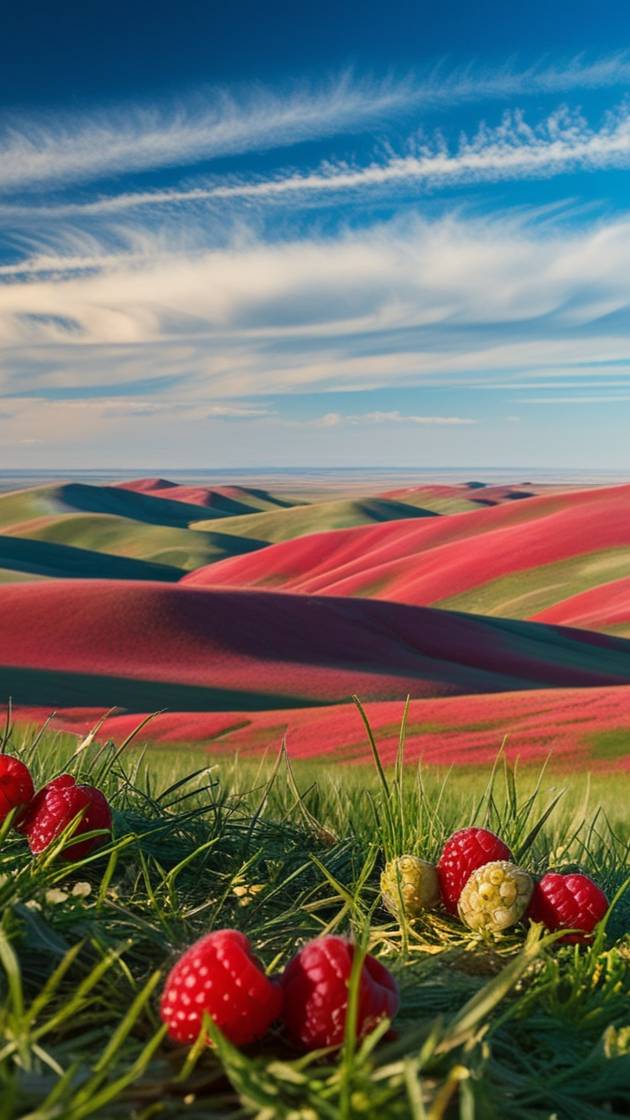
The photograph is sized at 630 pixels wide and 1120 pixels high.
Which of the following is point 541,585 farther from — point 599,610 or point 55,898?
point 55,898

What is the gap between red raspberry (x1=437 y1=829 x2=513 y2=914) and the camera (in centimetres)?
257

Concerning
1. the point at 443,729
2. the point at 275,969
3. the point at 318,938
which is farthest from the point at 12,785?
the point at 443,729

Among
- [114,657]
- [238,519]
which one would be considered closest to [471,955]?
[114,657]

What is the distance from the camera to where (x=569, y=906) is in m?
2.40

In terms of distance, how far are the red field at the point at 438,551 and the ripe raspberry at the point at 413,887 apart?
32771 mm

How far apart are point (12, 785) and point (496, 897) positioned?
1300 millimetres

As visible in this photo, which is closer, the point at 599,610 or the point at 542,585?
the point at 599,610

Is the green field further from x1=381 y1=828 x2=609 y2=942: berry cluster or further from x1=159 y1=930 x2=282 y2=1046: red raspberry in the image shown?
x1=159 y1=930 x2=282 y2=1046: red raspberry

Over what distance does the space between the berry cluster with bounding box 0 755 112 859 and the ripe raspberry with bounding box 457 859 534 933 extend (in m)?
0.98

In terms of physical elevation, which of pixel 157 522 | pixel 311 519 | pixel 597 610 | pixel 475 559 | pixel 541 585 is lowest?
pixel 597 610

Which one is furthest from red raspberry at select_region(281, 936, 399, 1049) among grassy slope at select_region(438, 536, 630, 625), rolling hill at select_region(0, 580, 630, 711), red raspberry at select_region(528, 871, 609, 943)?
grassy slope at select_region(438, 536, 630, 625)

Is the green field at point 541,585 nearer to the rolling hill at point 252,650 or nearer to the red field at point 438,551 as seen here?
the red field at point 438,551

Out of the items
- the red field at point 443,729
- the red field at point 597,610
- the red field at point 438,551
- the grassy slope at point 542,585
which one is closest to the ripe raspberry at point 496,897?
the red field at point 443,729

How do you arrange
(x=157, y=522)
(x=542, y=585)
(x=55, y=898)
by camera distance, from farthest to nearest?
(x=157, y=522) < (x=542, y=585) < (x=55, y=898)
